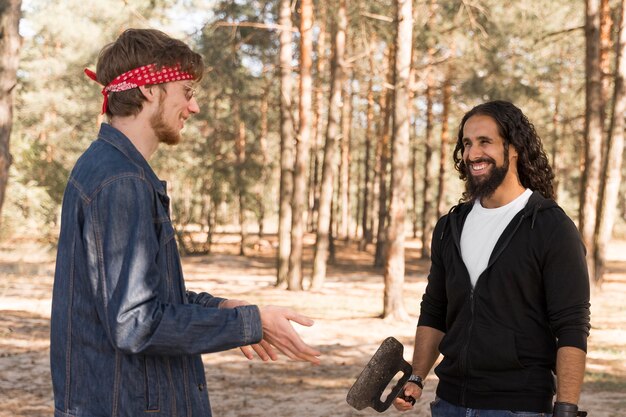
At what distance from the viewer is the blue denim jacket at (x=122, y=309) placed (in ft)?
6.65

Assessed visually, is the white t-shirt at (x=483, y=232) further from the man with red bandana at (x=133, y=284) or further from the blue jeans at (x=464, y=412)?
the man with red bandana at (x=133, y=284)

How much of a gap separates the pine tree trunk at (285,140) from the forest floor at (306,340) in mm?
927

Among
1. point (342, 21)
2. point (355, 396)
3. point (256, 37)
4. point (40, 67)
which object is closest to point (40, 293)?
point (342, 21)

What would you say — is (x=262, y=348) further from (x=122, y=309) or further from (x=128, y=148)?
(x=128, y=148)

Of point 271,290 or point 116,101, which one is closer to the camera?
point 116,101

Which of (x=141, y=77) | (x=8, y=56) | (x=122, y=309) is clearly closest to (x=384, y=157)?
(x=8, y=56)

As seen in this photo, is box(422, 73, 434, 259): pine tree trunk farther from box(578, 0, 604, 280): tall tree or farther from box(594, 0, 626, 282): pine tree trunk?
box(578, 0, 604, 280): tall tree

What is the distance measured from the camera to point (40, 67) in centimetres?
3738

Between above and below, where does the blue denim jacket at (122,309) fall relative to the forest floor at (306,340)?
above

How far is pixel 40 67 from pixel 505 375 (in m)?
37.5

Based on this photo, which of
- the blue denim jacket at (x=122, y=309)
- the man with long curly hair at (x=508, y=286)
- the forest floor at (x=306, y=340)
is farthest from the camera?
the forest floor at (x=306, y=340)

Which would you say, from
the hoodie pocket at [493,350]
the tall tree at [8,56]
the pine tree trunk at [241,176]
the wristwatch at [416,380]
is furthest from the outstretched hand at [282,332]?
the pine tree trunk at [241,176]

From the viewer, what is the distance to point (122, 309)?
1.99m

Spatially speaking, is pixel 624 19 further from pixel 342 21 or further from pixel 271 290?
pixel 271 290
